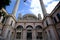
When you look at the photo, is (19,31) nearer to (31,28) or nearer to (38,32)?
(31,28)

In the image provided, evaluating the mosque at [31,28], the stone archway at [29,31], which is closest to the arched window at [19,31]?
the mosque at [31,28]

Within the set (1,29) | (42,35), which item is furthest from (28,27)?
(1,29)

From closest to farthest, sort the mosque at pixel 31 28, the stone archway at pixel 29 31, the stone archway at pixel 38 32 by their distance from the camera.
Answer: the mosque at pixel 31 28, the stone archway at pixel 38 32, the stone archway at pixel 29 31

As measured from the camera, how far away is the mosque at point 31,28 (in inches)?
630

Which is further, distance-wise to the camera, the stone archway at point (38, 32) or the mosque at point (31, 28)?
the stone archway at point (38, 32)

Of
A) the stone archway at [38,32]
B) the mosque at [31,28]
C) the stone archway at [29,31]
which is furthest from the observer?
the stone archway at [29,31]

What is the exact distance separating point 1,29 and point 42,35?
1048cm

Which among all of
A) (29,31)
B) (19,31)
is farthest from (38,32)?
(19,31)

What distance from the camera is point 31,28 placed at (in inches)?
834

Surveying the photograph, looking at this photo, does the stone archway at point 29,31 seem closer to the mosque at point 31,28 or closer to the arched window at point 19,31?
the mosque at point 31,28

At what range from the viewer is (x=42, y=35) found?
1992cm

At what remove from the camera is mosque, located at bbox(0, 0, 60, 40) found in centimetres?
1599

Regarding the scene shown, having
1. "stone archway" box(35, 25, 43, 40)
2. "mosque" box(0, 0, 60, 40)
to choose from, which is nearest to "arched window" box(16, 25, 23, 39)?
"mosque" box(0, 0, 60, 40)

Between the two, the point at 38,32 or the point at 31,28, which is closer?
the point at 38,32
